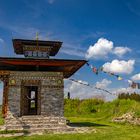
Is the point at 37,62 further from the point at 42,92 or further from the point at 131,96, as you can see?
the point at 131,96

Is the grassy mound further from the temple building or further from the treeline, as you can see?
the temple building

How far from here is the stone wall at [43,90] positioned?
20219 mm

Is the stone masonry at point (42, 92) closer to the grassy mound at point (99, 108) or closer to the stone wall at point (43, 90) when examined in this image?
the stone wall at point (43, 90)

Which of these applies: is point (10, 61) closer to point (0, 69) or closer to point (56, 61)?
point (0, 69)

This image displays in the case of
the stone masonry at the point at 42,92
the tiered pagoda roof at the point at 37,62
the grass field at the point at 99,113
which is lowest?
the grass field at the point at 99,113

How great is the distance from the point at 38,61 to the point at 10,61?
1.87 m

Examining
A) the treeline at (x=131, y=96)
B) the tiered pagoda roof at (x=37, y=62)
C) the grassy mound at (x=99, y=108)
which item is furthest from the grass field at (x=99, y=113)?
the tiered pagoda roof at (x=37, y=62)

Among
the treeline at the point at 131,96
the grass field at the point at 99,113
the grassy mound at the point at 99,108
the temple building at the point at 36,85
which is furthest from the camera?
the treeline at the point at 131,96

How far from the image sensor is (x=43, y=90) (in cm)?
2072

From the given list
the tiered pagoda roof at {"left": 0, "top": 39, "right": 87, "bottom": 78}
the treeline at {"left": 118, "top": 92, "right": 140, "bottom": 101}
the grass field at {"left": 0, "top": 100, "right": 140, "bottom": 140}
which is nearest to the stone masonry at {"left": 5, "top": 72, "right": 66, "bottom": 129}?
the tiered pagoda roof at {"left": 0, "top": 39, "right": 87, "bottom": 78}

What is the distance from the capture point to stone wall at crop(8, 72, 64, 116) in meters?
20.2

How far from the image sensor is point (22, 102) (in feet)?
67.2

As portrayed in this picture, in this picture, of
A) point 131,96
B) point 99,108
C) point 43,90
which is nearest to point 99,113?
point 99,108

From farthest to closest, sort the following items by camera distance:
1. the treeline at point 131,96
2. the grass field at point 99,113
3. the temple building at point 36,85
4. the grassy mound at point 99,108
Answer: the treeline at point 131,96
the grassy mound at point 99,108
the grass field at point 99,113
the temple building at point 36,85
